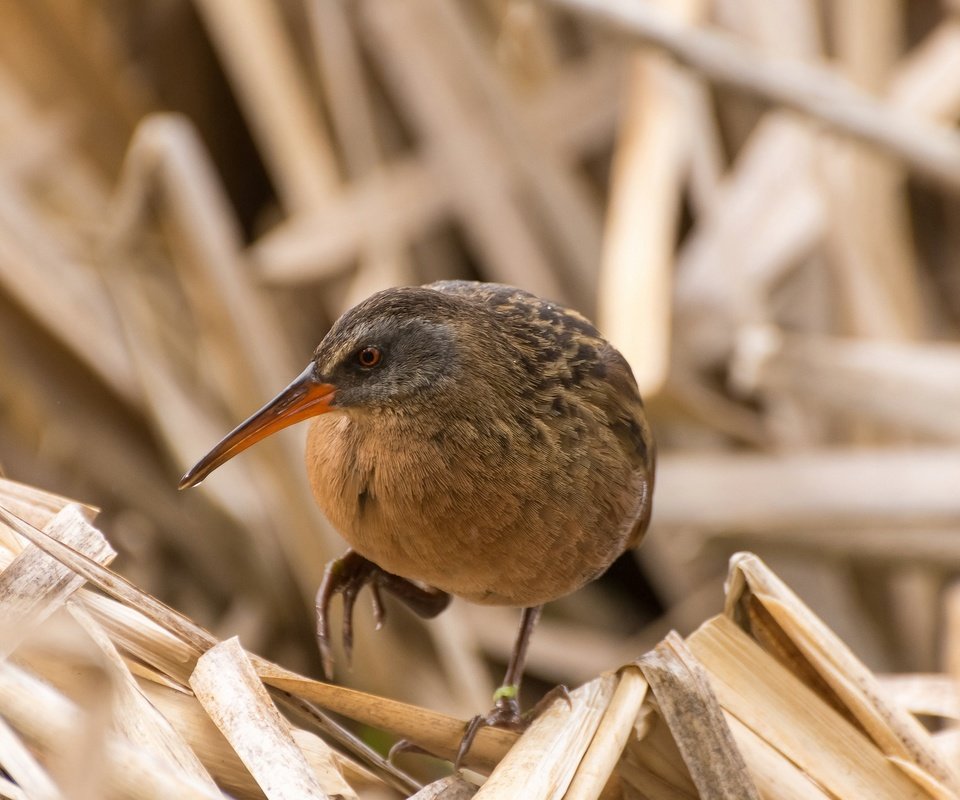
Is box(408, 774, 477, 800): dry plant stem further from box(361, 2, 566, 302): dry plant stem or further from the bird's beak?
box(361, 2, 566, 302): dry plant stem

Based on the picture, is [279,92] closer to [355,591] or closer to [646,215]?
[646,215]

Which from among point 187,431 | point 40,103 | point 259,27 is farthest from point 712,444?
point 40,103

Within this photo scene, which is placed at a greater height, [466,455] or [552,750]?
[466,455]

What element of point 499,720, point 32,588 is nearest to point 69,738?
point 32,588

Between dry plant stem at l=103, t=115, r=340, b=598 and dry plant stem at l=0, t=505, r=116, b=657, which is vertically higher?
dry plant stem at l=103, t=115, r=340, b=598

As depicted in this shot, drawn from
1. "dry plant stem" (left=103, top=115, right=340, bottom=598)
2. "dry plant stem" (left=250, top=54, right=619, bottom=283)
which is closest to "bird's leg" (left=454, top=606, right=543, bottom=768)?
"dry plant stem" (left=103, top=115, right=340, bottom=598)

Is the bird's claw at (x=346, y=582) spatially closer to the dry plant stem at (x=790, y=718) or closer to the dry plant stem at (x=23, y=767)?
the dry plant stem at (x=790, y=718)

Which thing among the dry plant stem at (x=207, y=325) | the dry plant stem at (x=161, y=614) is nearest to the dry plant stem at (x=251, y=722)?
the dry plant stem at (x=161, y=614)
